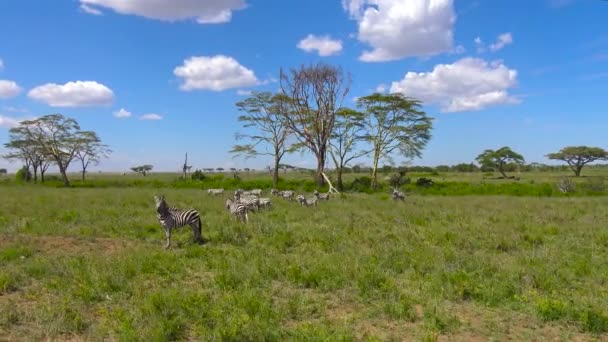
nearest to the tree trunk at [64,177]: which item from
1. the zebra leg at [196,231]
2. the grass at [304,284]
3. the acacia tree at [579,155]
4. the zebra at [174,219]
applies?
the grass at [304,284]

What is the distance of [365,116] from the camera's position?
39938 millimetres

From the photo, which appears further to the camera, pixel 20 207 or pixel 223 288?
pixel 20 207

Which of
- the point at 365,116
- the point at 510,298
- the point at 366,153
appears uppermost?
the point at 365,116

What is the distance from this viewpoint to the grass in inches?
222

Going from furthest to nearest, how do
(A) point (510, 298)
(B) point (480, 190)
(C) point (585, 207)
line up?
(B) point (480, 190), (C) point (585, 207), (A) point (510, 298)

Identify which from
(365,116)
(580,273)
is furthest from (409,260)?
(365,116)

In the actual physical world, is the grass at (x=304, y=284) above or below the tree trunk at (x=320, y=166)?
below

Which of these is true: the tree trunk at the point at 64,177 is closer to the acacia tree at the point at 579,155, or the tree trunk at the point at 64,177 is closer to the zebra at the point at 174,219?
the zebra at the point at 174,219

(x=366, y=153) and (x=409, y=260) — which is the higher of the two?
(x=366, y=153)

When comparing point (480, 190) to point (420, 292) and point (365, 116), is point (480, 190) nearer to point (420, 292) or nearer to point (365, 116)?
point (365, 116)

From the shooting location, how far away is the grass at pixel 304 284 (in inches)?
222

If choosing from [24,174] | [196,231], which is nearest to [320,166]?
[196,231]

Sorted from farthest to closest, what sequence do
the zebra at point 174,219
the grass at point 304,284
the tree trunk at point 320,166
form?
1. the tree trunk at point 320,166
2. the zebra at point 174,219
3. the grass at point 304,284

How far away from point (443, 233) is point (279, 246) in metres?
4.59
